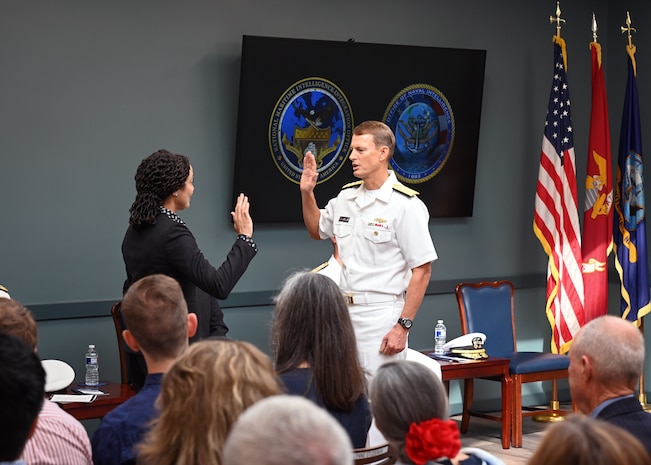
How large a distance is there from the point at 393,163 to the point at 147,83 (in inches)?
67.5

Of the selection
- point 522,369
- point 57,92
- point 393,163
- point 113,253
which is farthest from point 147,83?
point 522,369

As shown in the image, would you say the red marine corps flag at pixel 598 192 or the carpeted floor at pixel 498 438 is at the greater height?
the red marine corps flag at pixel 598 192

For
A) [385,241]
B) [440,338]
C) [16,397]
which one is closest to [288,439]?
[16,397]

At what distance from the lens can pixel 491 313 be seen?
640 cm

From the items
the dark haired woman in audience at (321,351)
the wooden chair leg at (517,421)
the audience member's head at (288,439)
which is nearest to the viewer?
the audience member's head at (288,439)

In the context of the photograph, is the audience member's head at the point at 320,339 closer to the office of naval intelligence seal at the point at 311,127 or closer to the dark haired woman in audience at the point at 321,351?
the dark haired woman in audience at the point at 321,351

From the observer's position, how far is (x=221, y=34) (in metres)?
5.65

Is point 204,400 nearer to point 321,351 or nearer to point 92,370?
point 321,351

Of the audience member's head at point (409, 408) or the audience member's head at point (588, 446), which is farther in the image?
the audience member's head at point (409, 408)

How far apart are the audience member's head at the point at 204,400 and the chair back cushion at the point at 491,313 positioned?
14.2 ft

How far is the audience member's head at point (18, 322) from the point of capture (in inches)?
104

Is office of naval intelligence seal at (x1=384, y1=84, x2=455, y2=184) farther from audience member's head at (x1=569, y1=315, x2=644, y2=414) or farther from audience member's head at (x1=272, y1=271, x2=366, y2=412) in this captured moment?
audience member's head at (x1=569, y1=315, x2=644, y2=414)

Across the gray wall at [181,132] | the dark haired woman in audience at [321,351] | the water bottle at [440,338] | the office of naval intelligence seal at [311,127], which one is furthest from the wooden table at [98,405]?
the water bottle at [440,338]

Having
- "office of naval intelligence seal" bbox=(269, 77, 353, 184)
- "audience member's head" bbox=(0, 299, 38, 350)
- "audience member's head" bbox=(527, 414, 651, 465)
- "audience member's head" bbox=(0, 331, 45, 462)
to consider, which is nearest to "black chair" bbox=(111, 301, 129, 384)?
"office of naval intelligence seal" bbox=(269, 77, 353, 184)
